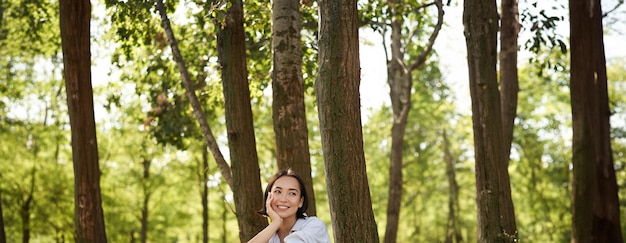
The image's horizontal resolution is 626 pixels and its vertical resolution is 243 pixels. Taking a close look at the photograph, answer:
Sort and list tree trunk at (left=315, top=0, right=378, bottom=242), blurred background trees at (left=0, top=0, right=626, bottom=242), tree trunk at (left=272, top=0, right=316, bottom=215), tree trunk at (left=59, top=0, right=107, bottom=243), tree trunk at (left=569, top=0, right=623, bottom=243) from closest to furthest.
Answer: tree trunk at (left=315, top=0, right=378, bottom=242)
tree trunk at (left=272, top=0, right=316, bottom=215)
tree trunk at (left=59, top=0, right=107, bottom=243)
tree trunk at (left=569, top=0, right=623, bottom=243)
blurred background trees at (left=0, top=0, right=626, bottom=242)

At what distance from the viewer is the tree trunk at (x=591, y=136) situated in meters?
11.1

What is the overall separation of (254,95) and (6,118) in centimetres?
2389

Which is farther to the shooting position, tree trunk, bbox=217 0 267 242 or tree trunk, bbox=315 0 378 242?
tree trunk, bbox=217 0 267 242

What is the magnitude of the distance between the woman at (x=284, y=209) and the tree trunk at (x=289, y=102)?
2.94 meters

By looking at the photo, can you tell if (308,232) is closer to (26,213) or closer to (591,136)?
(591,136)

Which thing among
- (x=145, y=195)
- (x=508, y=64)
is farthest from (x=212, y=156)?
(x=508, y=64)

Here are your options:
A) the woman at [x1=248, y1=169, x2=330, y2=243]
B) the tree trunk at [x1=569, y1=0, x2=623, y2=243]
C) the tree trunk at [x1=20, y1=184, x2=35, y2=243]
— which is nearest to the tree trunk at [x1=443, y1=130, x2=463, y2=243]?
the tree trunk at [x1=20, y1=184, x2=35, y2=243]

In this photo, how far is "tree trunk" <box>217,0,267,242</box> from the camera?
408 inches

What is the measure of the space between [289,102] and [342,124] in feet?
9.62

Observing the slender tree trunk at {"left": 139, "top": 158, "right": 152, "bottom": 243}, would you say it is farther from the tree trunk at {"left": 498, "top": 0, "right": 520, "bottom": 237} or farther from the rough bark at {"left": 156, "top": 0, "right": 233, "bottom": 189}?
the rough bark at {"left": 156, "top": 0, "right": 233, "bottom": 189}

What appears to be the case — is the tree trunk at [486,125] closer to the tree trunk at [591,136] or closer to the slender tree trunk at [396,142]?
the tree trunk at [591,136]

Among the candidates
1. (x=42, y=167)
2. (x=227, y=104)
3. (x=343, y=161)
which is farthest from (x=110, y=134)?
(x=343, y=161)

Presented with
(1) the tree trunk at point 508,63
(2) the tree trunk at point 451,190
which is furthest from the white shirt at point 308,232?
(2) the tree trunk at point 451,190

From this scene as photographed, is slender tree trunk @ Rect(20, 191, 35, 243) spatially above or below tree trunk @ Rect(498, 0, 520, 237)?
below
